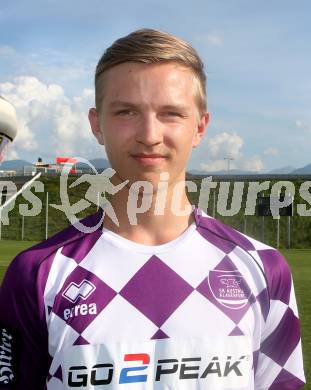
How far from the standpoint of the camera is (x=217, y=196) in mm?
36375

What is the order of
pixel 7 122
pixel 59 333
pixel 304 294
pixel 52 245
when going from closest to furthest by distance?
pixel 7 122 → pixel 59 333 → pixel 52 245 → pixel 304 294

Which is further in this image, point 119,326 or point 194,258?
point 194,258

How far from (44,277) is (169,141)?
54 cm

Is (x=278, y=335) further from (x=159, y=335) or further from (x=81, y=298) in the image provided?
(x=81, y=298)

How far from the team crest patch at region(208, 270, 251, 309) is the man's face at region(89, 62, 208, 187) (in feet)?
1.10

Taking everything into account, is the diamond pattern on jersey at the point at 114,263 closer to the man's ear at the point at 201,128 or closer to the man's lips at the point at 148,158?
the man's lips at the point at 148,158

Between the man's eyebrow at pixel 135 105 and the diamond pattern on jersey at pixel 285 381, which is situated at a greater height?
the man's eyebrow at pixel 135 105

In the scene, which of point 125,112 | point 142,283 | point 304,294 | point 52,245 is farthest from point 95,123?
point 304,294

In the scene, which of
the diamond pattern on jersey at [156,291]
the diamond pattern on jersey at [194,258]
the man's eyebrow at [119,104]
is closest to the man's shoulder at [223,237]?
the diamond pattern on jersey at [194,258]

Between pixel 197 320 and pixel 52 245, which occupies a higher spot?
pixel 52 245

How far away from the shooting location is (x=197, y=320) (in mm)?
1793

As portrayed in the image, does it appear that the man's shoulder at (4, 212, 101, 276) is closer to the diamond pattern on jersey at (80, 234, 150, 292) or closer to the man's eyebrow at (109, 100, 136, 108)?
the diamond pattern on jersey at (80, 234, 150, 292)

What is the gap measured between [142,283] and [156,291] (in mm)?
48

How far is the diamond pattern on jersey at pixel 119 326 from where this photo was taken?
68.4 inches
